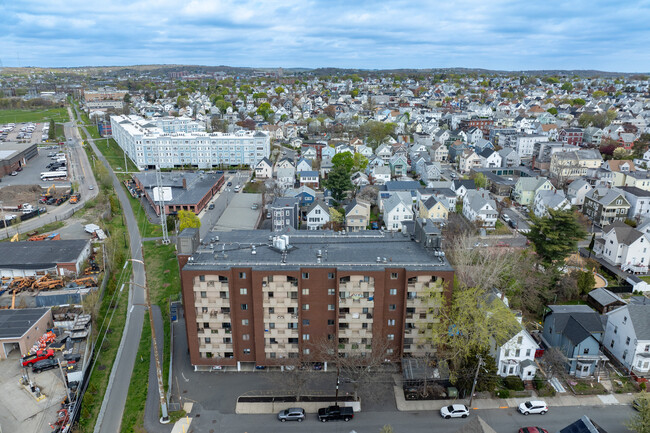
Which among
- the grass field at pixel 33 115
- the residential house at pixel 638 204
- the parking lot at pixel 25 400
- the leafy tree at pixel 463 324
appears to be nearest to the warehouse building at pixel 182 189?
the parking lot at pixel 25 400

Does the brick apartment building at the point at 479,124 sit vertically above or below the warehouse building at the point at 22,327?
above

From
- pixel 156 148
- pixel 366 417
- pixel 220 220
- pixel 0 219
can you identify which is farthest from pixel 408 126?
pixel 366 417

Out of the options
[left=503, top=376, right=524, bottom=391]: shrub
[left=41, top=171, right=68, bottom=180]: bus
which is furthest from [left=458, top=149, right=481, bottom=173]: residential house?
[left=41, top=171, right=68, bottom=180]: bus

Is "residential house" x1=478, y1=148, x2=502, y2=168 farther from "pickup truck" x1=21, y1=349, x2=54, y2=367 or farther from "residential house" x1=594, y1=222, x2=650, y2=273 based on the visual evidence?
"pickup truck" x1=21, y1=349, x2=54, y2=367

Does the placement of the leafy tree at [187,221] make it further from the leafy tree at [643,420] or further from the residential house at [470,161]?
the residential house at [470,161]

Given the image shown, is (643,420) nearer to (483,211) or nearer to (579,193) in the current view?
(483,211)

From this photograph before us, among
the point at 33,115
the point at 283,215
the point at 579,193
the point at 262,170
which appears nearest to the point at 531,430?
the point at 283,215

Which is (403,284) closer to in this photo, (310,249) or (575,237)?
(310,249)
